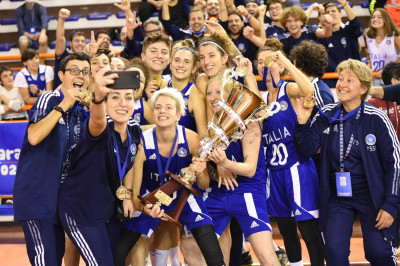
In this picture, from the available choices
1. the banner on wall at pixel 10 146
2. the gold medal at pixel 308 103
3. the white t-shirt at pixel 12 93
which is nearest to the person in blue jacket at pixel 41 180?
the gold medal at pixel 308 103

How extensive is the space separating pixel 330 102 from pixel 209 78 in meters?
1.08

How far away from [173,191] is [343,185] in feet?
4.18

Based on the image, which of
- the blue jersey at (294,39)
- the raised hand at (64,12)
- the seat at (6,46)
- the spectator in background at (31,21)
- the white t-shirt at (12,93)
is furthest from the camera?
the seat at (6,46)

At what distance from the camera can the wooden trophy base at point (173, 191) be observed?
153 inches

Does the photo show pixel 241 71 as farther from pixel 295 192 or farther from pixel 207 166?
pixel 295 192

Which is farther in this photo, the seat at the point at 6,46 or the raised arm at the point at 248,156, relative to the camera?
the seat at the point at 6,46

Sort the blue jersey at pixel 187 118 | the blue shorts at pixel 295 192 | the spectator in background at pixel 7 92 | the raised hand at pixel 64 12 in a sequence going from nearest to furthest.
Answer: the blue shorts at pixel 295 192
the blue jersey at pixel 187 118
the raised hand at pixel 64 12
the spectator in background at pixel 7 92

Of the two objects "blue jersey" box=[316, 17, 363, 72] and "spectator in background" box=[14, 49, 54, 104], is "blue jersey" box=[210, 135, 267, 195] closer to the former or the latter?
"blue jersey" box=[316, 17, 363, 72]

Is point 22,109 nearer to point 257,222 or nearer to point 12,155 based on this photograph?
point 12,155

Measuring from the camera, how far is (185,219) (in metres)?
4.13

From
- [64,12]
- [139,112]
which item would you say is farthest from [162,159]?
[64,12]

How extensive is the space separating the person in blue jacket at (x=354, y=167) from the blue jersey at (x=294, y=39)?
3.07m

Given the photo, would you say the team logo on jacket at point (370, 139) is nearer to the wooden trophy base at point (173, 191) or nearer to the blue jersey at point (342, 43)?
the wooden trophy base at point (173, 191)

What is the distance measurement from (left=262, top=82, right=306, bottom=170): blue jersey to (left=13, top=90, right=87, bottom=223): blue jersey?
5.66 feet
